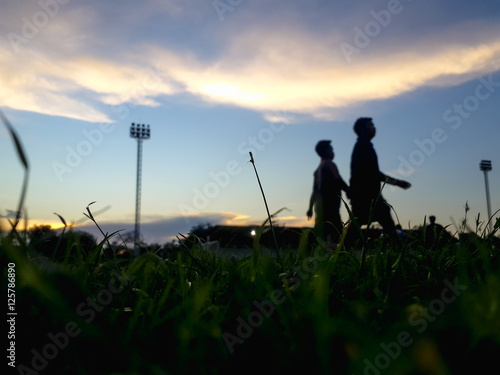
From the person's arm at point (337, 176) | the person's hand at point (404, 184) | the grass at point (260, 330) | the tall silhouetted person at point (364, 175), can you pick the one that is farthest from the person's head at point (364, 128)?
the grass at point (260, 330)

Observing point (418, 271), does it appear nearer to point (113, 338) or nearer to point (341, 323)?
point (341, 323)

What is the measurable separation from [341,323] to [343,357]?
79 mm

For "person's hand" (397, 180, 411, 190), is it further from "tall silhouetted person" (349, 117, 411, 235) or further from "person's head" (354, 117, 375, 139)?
"person's head" (354, 117, 375, 139)

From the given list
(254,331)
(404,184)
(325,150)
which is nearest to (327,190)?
(325,150)

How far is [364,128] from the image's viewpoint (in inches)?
344

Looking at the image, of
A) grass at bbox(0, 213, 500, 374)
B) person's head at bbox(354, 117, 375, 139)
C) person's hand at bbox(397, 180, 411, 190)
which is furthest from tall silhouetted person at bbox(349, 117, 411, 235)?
grass at bbox(0, 213, 500, 374)

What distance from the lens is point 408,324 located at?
1.07 metres

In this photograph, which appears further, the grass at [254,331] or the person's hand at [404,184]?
the person's hand at [404,184]

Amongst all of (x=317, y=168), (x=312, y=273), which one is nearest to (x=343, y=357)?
(x=312, y=273)

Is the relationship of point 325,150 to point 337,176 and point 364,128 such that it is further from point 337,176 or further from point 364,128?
point 364,128

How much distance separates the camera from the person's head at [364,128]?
872 centimetres

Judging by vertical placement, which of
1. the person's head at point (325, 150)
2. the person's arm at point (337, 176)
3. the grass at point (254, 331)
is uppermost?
the person's head at point (325, 150)

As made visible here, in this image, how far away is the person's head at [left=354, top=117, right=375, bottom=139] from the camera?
872cm

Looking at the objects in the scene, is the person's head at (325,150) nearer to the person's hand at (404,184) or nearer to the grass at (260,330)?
the person's hand at (404,184)
